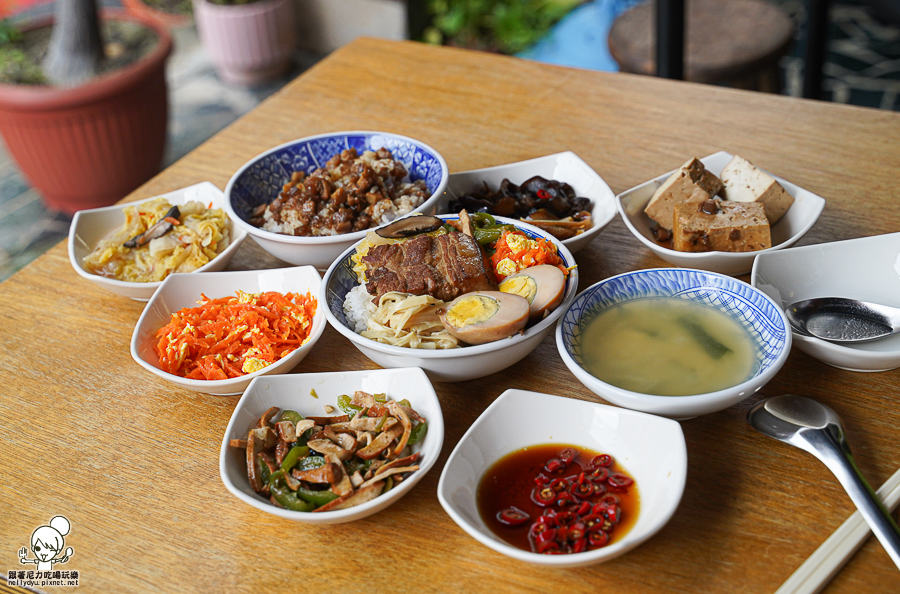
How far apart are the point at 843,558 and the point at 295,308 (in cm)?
119

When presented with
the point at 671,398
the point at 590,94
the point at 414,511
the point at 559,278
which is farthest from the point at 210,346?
the point at 590,94

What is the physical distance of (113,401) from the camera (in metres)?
1.58

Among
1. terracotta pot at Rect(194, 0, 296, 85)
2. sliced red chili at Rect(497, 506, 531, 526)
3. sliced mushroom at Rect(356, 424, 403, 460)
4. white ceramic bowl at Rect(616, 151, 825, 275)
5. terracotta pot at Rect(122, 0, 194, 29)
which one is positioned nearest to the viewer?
sliced red chili at Rect(497, 506, 531, 526)

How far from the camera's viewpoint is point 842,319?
60.4 inches

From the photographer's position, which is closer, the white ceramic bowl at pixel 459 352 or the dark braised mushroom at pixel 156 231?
the white ceramic bowl at pixel 459 352

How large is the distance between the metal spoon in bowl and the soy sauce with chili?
1.94 ft

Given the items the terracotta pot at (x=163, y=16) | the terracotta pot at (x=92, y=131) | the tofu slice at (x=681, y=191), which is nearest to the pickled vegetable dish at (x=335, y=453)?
the tofu slice at (x=681, y=191)

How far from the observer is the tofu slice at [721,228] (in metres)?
1.66

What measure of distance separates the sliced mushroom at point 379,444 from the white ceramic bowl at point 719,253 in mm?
787

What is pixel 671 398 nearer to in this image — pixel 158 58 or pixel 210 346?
pixel 210 346

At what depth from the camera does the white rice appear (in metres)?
1.54

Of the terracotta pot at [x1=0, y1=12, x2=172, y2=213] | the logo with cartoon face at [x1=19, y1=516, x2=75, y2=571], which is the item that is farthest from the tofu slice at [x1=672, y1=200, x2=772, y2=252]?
the terracotta pot at [x1=0, y1=12, x2=172, y2=213]

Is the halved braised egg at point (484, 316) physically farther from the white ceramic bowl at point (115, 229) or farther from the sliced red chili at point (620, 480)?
the white ceramic bowl at point (115, 229)

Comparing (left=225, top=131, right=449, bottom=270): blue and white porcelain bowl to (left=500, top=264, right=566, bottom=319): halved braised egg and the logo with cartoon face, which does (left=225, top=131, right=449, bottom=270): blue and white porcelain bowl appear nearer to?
(left=500, top=264, right=566, bottom=319): halved braised egg
